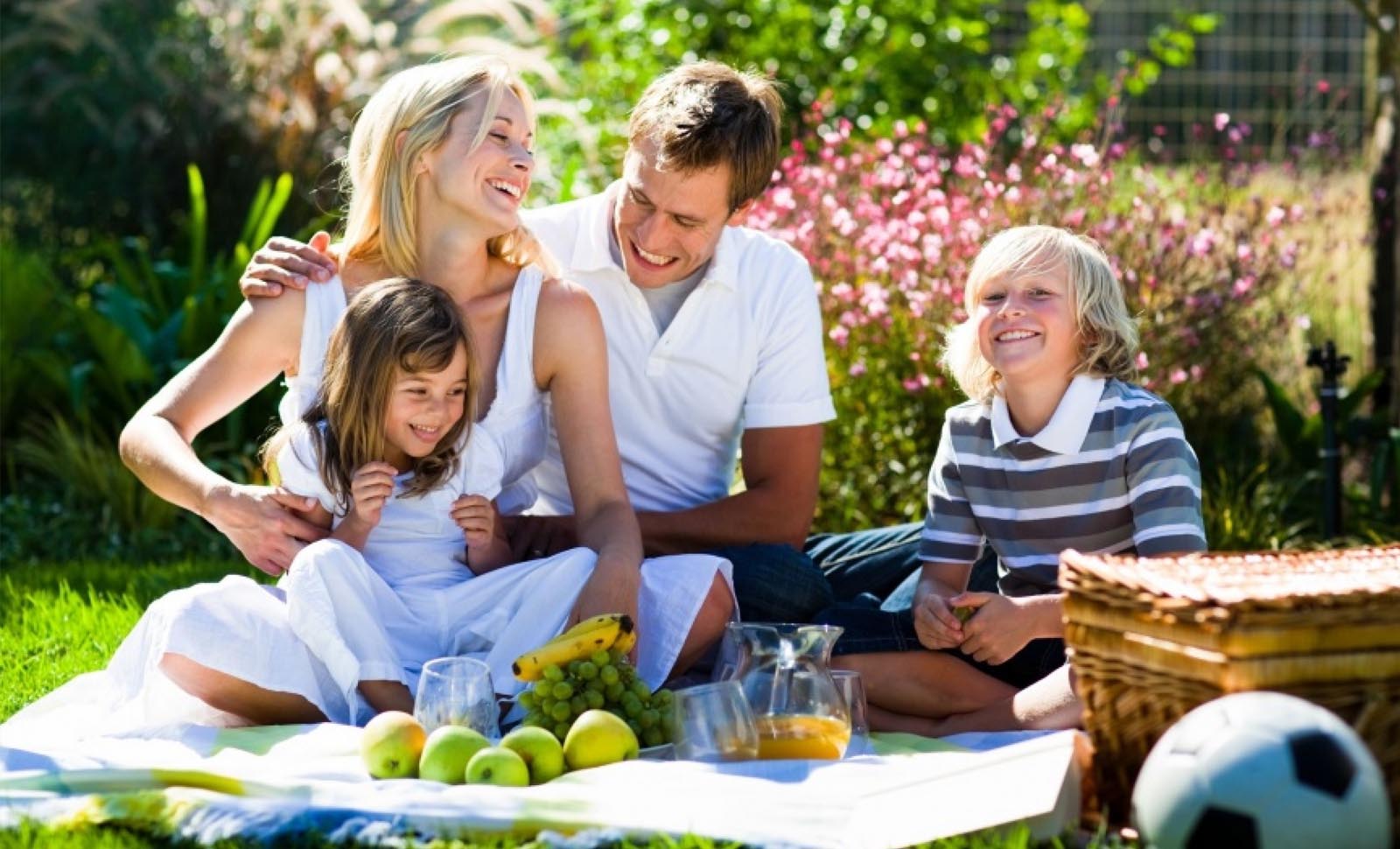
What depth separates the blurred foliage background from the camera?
5863mm

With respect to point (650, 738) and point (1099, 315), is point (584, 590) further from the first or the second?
point (1099, 315)

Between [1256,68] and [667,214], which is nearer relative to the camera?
[667,214]

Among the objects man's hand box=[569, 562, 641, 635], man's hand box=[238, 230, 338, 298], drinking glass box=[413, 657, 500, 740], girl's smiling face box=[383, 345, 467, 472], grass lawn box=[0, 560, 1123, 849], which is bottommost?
grass lawn box=[0, 560, 1123, 849]

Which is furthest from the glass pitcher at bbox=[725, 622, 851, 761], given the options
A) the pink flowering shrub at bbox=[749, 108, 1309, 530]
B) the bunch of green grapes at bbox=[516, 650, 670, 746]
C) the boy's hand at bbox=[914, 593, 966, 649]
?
the pink flowering shrub at bbox=[749, 108, 1309, 530]

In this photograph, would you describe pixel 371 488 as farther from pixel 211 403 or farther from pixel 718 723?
pixel 718 723

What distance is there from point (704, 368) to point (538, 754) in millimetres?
1324

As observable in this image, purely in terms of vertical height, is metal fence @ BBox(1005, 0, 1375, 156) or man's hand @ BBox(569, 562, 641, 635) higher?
metal fence @ BBox(1005, 0, 1375, 156)

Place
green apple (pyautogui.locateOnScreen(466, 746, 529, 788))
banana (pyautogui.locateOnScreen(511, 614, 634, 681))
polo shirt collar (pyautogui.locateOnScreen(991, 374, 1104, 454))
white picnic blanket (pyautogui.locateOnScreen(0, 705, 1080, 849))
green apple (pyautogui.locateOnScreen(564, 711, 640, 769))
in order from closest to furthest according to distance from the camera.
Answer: white picnic blanket (pyautogui.locateOnScreen(0, 705, 1080, 849)) < green apple (pyautogui.locateOnScreen(466, 746, 529, 788)) < green apple (pyautogui.locateOnScreen(564, 711, 640, 769)) < banana (pyautogui.locateOnScreen(511, 614, 634, 681)) < polo shirt collar (pyautogui.locateOnScreen(991, 374, 1104, 454))

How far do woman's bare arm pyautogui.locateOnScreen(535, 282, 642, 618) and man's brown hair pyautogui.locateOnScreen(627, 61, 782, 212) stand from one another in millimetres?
387

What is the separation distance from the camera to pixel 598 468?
3980 millimetres

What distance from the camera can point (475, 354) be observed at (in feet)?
12.6

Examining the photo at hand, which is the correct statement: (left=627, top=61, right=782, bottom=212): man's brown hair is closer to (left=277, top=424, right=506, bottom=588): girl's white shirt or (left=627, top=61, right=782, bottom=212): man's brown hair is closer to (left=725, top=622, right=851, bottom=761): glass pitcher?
(left=277, top=424, right=506, bottom=588): girl's white shirt

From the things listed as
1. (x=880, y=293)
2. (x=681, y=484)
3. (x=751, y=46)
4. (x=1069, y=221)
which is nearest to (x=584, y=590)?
(x=681, y=484)

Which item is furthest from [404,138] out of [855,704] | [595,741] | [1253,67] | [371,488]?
[1253,67]
